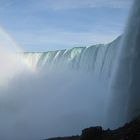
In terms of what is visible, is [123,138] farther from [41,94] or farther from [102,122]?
[41,94]

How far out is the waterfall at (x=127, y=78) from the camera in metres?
38.4

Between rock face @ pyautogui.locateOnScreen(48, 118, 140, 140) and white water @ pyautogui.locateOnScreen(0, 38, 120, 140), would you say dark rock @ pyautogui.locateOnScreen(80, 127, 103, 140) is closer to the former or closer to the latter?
rock face @ pyautogui.locateOnScreen(48, 118, 140, 140)

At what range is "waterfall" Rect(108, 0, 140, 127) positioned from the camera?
38375 millimetres

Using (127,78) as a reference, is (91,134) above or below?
above

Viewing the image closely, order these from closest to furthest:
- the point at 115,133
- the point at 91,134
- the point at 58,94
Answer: the point at 91,134 < the point at 115,133 < the point at 58,94

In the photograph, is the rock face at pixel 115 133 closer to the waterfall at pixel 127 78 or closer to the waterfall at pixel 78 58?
the waterfall at pixel 127 78

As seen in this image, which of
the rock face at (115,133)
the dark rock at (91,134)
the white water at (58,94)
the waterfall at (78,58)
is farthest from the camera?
the waterfall at (78,58)

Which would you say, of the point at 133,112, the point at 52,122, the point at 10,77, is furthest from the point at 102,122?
the point at 10,77

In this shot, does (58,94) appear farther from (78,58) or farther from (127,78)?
(127,78)

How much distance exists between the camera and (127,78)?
4031 cm

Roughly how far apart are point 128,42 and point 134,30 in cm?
104

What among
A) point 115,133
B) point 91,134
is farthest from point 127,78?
point 91,134

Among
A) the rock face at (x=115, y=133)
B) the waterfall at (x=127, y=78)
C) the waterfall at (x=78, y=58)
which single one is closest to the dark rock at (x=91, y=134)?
the rock face at (x=115, y=133)

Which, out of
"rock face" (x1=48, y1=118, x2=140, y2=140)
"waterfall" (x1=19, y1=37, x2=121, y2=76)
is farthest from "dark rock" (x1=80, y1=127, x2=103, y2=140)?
"waterfall" (x1=19, y1=37, x2=121, y2=76)
